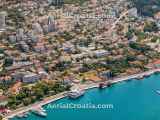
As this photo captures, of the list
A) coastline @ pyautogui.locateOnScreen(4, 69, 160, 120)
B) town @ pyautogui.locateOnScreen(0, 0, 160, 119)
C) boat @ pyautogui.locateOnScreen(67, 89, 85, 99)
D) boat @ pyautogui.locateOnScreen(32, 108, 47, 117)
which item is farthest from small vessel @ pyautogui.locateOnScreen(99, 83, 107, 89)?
boat @ pyautogui.locateOnScreen(32, 108, 47, 117)

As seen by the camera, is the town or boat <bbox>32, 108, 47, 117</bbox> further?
the town

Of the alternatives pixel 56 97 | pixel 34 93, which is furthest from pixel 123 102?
pixel 34 93

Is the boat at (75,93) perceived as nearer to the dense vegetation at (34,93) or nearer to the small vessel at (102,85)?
the dense vegetation at (34,93)

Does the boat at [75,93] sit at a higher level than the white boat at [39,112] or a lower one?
higher

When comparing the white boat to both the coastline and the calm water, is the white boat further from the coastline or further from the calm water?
the coastline

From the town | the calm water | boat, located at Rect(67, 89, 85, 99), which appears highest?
the town

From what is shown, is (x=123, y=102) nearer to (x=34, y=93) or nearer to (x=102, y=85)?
(x=102, y=85)

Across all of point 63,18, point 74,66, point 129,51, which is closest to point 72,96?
point 74,66

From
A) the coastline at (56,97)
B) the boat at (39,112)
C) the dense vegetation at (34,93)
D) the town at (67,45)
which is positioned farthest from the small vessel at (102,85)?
the boat at (39,112)
